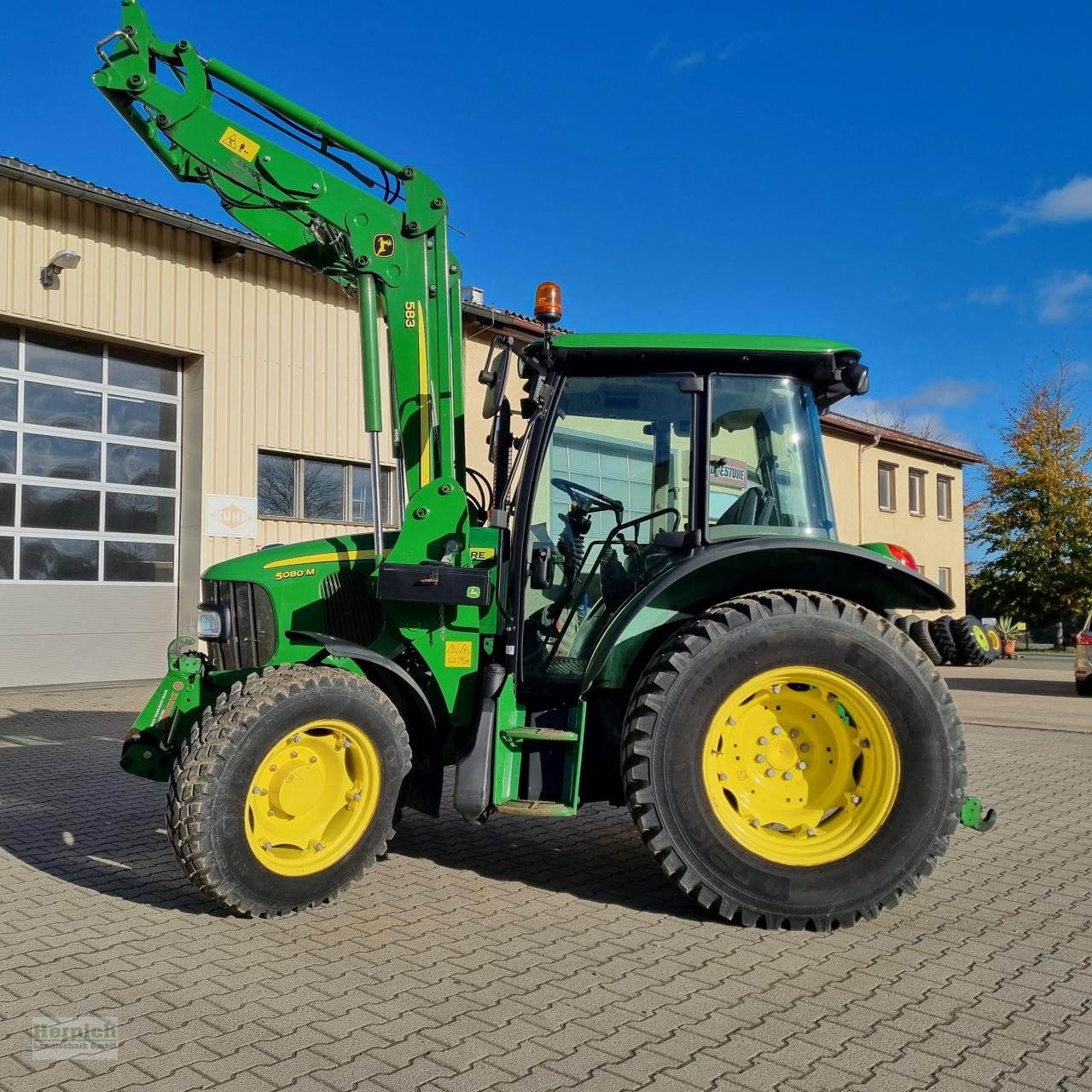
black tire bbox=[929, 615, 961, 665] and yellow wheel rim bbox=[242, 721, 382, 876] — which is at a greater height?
black tire bbox=[929, 615, 961, 665]

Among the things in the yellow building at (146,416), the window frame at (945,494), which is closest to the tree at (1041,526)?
the window frame at (945,494)

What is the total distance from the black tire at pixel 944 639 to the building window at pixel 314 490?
10.6m

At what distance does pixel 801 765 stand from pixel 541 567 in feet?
4.62

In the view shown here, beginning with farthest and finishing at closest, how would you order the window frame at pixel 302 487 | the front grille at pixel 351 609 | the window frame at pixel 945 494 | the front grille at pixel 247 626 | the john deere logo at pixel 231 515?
1. the window frame at pixel 945 494
2. the window frame at pixel 302 487
3. the john deere logo at pixel 231 515
4. the front grille at pixel 351 609
5. the front grille at pixel 247 626

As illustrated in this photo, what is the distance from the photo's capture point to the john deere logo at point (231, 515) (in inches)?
565

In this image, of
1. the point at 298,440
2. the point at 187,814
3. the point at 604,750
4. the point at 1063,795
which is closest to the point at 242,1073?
the point at 187,814

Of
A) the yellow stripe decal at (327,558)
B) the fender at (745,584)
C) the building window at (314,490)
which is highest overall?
the building window at (314,490)

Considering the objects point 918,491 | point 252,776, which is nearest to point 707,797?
point 252,776

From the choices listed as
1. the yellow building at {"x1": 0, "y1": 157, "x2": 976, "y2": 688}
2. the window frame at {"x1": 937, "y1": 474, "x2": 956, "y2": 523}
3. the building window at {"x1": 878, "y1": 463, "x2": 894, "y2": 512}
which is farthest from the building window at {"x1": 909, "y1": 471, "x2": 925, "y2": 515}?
the yellow building at {"x1": 0, "y1": 157, "x2": 976, "y2": 688}

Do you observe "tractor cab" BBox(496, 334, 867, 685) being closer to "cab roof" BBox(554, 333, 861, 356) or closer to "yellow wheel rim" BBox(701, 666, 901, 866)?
"cab roof" BBox(554, 333, 861, 356)

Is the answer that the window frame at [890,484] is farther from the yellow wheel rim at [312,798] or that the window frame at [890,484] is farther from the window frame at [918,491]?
the yellow wheel rim at [312,798]

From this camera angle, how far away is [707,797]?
419 centimetres

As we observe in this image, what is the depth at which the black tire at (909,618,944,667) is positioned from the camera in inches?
187

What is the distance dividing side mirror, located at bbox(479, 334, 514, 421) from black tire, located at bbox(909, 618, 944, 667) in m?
2.14
